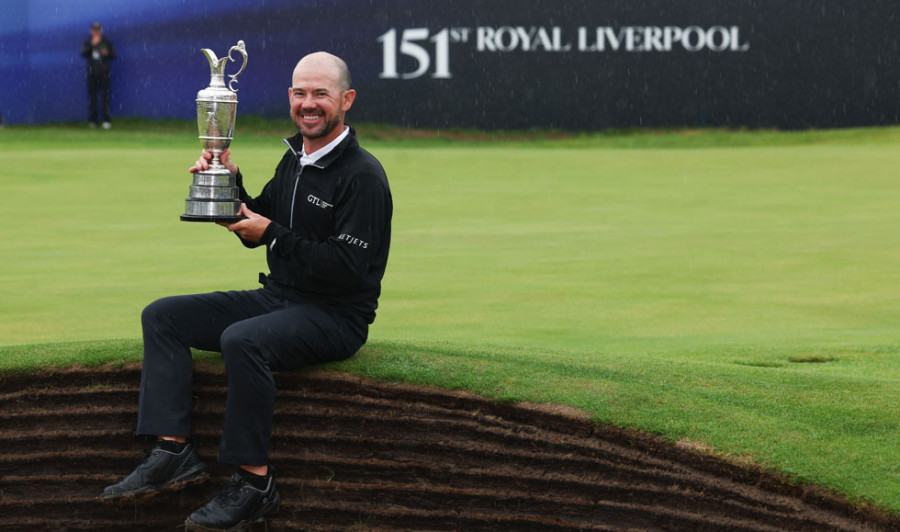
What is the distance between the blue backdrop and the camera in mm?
20938

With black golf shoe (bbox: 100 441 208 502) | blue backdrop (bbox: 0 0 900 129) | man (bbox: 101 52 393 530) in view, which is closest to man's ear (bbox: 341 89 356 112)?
man (bbox: 101 52 393 530)

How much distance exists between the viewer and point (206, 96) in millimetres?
4668

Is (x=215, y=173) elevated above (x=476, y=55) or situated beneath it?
situated beneath

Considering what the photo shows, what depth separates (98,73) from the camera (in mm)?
20859

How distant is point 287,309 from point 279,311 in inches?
1.3

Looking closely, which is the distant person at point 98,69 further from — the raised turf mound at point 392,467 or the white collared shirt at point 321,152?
the white collared shirt at point 321,152

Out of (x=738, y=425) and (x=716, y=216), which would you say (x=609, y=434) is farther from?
(x=716, y=216)

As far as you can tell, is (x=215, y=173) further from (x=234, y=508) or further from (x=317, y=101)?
(x=234, y=508)

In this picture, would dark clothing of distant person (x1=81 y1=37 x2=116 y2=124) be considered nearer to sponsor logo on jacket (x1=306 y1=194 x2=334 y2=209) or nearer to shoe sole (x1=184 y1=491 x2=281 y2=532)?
sponsor logo on jacket (x1=306 y1=194 x2=334 y2=209)

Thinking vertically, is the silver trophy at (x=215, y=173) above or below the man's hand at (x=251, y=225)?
above

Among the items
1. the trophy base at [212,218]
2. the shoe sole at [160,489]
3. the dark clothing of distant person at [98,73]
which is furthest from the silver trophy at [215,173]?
the dark clothing of distant person at [98,73]

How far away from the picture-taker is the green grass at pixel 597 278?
4.86 meters

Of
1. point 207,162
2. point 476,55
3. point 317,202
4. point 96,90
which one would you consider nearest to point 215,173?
point 207,162

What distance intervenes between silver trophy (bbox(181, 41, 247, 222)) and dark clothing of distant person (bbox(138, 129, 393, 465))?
191mm
